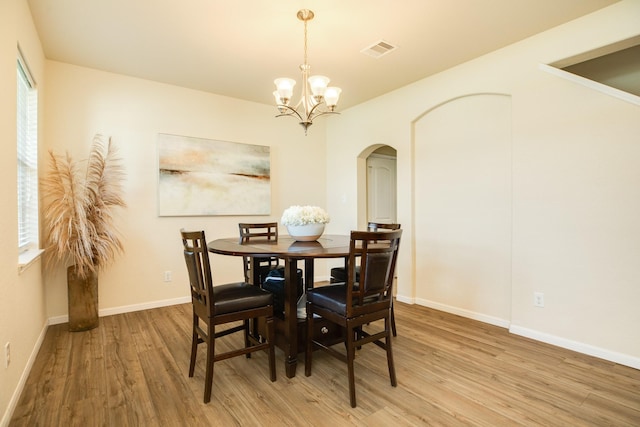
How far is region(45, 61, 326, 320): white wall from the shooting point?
3.32 meters

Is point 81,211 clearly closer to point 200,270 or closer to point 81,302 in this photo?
point 81,302

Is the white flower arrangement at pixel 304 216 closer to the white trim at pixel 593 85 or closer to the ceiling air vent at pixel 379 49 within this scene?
the ceiling air vent at pixel 379 49

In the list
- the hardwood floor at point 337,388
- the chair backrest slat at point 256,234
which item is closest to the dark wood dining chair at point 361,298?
the hardwood floor at point 337,388

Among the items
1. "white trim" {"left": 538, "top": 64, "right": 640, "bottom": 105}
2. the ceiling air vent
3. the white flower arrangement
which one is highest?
the ceiling air vent

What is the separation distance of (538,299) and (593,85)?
177cm

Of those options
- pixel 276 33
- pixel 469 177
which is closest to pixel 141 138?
pixel 276 33

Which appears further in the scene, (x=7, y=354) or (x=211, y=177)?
(x=211, y=177)

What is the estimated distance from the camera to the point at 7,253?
1841 millimetres

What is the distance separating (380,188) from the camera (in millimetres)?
5754

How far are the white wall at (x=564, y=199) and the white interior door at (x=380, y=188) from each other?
1995 mm

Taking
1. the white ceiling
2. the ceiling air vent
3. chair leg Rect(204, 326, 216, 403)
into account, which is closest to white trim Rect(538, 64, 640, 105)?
the white ceiling

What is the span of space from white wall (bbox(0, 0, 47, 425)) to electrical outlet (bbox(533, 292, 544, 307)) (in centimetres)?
369

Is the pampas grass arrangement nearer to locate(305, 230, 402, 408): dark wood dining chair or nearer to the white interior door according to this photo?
locate(305, 230, 402, 408): dark wood dining chair

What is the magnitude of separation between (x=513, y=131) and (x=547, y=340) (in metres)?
1.84
